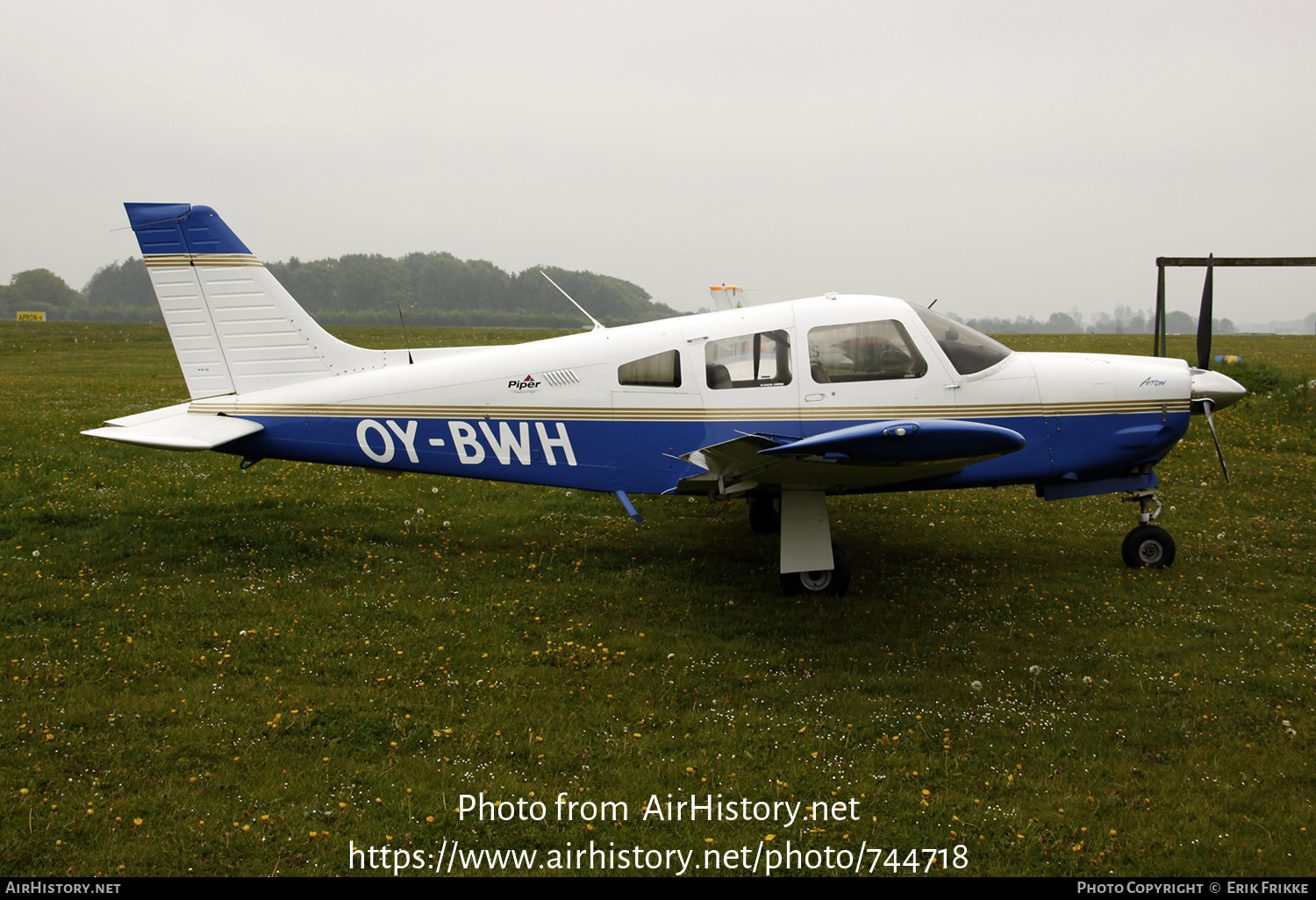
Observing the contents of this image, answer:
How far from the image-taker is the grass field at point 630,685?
12.5ft

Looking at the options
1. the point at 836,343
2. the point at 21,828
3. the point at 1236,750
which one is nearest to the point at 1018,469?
the point at 836,343

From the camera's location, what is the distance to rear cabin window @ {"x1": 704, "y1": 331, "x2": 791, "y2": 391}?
6.76m

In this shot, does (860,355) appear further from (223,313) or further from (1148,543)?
(223,313)

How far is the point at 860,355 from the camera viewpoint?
6734mm

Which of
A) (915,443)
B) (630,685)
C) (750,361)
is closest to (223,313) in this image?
(750,361)

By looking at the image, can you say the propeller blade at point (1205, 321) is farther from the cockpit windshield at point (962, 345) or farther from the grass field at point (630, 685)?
the cockpit windshield at point (962, 345)

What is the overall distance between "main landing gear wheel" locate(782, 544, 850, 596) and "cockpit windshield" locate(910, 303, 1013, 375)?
2.02 m

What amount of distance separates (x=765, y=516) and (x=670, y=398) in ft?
8.04

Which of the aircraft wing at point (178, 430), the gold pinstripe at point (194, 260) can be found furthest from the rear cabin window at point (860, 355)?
the gold pinstripe at point (194, 260)

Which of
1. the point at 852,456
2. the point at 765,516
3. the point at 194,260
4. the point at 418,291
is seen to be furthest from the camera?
the point at 418,291

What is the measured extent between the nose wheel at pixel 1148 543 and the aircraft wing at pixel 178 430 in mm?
8677

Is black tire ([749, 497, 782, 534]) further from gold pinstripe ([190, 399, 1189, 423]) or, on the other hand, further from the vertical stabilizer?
the vertical stabilizer

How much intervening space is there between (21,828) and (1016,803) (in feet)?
16.3
